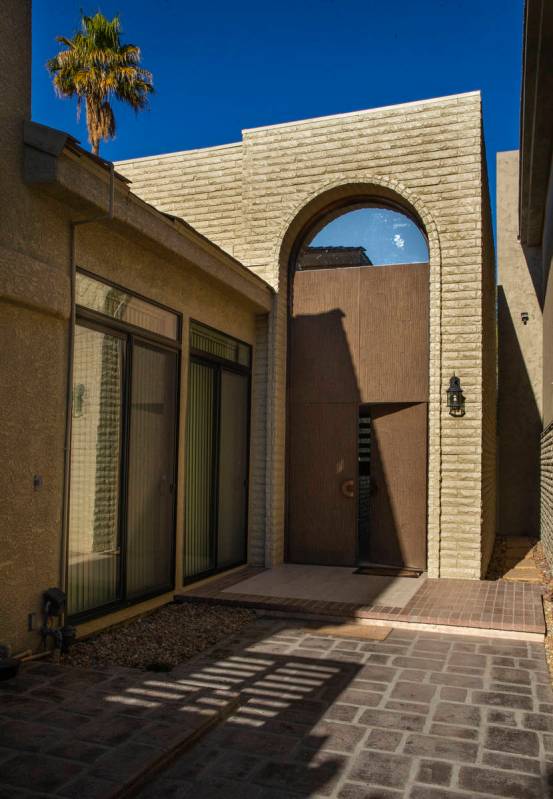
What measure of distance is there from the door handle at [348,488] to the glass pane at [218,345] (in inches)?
80.9

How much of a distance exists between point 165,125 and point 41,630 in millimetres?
15220

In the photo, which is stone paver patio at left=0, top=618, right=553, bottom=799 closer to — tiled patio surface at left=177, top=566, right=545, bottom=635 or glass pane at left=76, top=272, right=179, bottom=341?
tiled patio surface at left=177, top=566, right=545, bottom=635

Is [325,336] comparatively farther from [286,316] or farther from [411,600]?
[411,600]

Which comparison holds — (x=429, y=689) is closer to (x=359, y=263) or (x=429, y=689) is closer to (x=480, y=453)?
(x=480, y=453)

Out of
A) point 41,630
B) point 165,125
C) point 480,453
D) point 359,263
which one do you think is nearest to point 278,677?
point 41,630

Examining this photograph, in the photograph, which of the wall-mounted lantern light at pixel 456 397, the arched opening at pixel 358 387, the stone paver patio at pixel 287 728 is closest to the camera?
the stone paver patio at pixel 287 728

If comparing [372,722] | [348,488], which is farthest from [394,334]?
[372,722]

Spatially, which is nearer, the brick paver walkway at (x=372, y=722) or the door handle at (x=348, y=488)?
the brick paver walkway at (x=372, y=722)

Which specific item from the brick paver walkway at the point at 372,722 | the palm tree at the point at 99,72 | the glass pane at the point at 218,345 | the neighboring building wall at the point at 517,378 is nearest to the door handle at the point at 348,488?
the glass pane at the point at 218,345

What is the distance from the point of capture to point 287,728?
14.1 ft

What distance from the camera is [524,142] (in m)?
9.73

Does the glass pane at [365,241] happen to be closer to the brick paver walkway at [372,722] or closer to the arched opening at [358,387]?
the arched opening at [358,387]

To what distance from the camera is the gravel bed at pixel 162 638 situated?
18.1ft

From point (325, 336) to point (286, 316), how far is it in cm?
62
